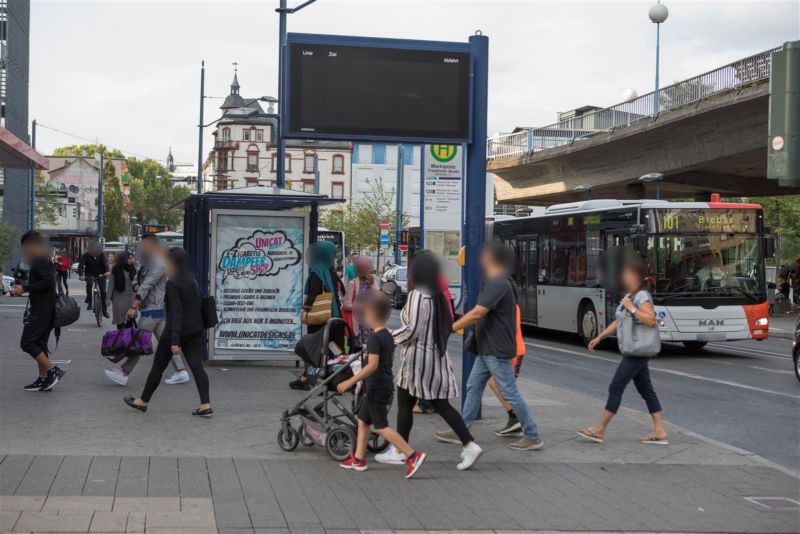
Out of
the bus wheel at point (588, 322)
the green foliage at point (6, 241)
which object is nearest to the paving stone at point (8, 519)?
the bus wheel at point (588, 322)

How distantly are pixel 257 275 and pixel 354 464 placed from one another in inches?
265

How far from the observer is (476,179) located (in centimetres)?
943

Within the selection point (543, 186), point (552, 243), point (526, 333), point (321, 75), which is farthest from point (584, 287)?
point (543, 186)

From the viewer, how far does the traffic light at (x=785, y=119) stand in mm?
5629

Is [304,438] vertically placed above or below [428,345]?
below

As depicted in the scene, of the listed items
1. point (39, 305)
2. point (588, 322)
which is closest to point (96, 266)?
point (588, 322)

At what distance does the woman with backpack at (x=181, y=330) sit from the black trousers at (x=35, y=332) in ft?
5.24

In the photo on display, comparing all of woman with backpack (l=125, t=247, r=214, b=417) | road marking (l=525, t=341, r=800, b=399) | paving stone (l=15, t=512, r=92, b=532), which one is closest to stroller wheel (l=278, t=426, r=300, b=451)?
woman with backpack (l=125, t=247, r=214, b=417)

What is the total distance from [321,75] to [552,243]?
1269 centimetres

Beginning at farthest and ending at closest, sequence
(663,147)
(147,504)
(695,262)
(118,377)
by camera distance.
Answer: (663,147) → (695,262) → (118,377) → (147,504)

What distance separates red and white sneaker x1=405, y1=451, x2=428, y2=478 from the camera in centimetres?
696

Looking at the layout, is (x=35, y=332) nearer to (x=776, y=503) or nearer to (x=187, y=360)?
(x=187, y=360)

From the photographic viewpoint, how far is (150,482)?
21.5ft

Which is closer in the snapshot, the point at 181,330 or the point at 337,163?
the point at 181,330
